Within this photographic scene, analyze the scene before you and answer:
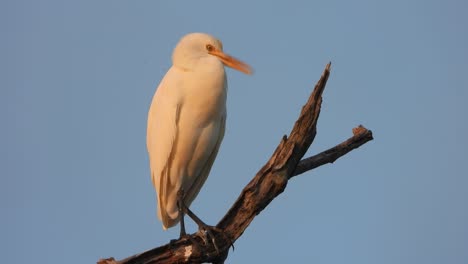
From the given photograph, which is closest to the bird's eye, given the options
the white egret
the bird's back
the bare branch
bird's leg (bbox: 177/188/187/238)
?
the white egret

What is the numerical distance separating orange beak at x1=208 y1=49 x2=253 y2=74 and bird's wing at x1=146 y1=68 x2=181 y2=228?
0.55 m

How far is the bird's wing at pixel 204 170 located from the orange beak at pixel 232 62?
26.5 inches

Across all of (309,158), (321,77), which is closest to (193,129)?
(309,158)

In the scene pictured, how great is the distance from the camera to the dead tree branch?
586 cm

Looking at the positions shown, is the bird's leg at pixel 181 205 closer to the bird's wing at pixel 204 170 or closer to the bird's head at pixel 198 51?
the bird's wing at pixel 204 170

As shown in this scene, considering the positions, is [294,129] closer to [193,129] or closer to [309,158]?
[309,158]

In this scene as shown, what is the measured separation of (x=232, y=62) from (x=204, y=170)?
128 centimetres

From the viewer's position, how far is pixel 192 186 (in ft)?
26.2

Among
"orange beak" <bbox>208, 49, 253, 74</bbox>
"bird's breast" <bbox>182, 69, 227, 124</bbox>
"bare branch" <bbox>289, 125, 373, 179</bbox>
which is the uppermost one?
"orange beak" <bbox>208, 49, 253, 74</bbox>

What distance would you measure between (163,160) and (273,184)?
76.3 inches

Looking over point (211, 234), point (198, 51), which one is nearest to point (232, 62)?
point (198, 51)

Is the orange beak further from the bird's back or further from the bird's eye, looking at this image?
the bird's back

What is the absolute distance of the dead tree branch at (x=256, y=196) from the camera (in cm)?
586

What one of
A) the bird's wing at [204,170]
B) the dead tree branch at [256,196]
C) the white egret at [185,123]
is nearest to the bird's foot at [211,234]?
the dead tree branch at [256,196]
